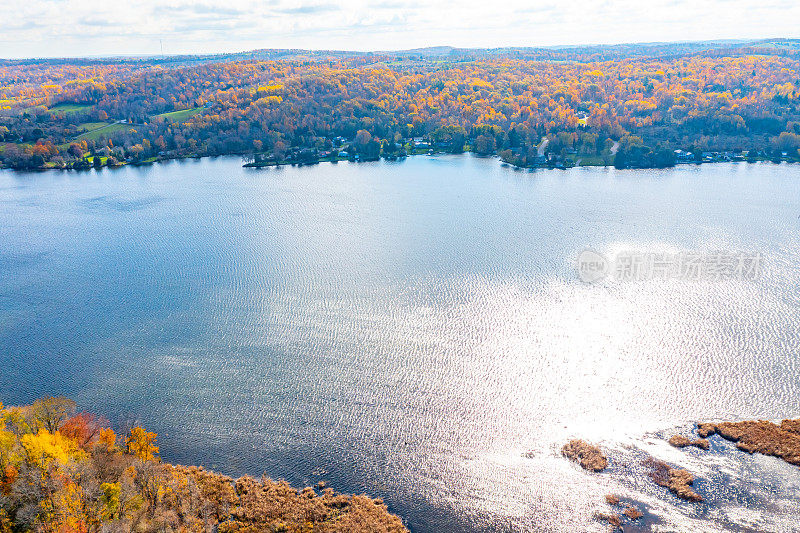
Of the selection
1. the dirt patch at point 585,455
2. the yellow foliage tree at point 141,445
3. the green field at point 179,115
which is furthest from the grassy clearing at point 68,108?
the dirt patch at point 585,455

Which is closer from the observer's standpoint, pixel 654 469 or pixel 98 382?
pixel 654 469

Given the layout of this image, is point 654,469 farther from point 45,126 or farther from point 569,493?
point 45,126

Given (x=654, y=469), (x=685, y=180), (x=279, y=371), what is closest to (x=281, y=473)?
(x=279, y=371)

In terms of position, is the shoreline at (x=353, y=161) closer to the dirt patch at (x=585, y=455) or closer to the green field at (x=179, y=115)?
the green field at (x=179, y=115)

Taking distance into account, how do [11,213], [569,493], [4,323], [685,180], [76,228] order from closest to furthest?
[569,493] → [4,323] → [76,228] → [11,213] → [685,180]

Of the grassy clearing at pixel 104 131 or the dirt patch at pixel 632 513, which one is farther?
the grassy clearing at pixel 104 131

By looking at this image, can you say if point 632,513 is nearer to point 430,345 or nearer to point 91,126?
point 430,345

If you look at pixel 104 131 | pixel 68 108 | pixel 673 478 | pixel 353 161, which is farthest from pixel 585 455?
pixel 68 108
